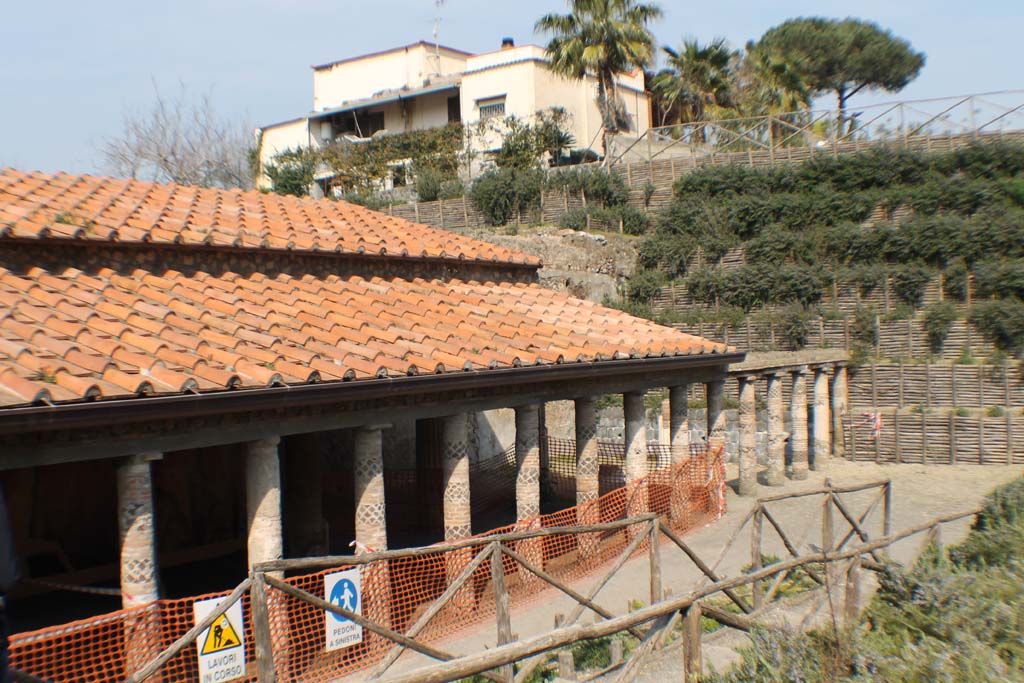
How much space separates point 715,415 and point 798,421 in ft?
15.1

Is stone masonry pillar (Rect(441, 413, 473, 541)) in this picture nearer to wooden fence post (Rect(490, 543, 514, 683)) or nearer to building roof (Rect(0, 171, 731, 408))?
building roof (Rect(0, 171, 731, 408))

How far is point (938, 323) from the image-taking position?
24.2 meters

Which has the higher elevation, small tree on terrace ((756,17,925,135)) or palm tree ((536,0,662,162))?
small tree on terrace ((756,17,925,135))

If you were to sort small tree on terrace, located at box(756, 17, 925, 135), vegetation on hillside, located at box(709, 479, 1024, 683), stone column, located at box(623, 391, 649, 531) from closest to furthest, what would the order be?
1. vegetation on hillside, located at box(709, 479, 1024, 683)
2. stone column, located at box(623, 391, 649, 531)
3. small tree on terrace, located at box(756, 17, 925, 135)

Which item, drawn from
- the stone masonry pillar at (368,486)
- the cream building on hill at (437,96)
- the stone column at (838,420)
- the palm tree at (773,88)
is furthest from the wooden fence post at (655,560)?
the palm tree at (773,88)

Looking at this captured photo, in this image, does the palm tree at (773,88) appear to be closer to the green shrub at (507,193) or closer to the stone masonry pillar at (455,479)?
the green shrub at (507,193)

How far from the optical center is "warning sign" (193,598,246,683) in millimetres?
6688

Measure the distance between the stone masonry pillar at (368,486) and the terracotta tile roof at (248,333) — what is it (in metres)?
0.91

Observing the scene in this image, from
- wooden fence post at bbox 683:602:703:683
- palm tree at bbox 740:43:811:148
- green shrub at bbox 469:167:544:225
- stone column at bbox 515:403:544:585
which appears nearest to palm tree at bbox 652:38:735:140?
palm tree at bbox 740:43:811:148

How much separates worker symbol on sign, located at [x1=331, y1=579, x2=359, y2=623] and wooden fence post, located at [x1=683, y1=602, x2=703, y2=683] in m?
3.20

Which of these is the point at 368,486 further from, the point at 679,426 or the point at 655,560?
the point at 679,426

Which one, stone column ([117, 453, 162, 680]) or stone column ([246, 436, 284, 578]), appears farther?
stone column ([246, 436, 284, 578])

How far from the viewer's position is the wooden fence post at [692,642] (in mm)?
5555

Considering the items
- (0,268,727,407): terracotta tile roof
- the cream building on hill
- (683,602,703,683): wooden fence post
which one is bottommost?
(683,602,703,683): wooden fence post
